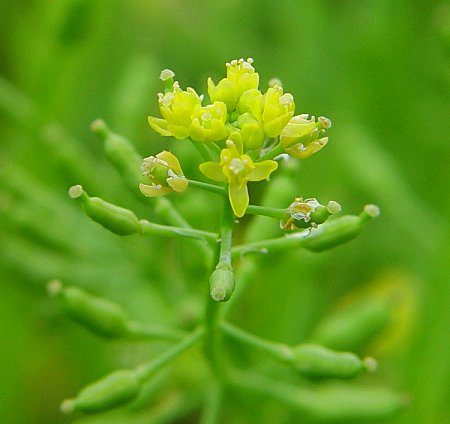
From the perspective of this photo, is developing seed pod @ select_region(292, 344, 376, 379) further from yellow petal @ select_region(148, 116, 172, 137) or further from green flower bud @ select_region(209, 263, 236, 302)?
yellow petal @ select_region(148, 116, 172, 137)

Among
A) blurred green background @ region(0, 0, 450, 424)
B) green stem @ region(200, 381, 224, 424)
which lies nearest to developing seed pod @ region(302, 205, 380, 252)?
blurred green background @ region(0, 0, 450, 424)

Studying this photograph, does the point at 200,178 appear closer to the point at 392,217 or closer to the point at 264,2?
the point at 392,217

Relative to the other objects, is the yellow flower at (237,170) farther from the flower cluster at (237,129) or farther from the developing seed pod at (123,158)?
the developing seed pod at (123,158)

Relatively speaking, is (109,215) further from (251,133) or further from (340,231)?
(340,231)

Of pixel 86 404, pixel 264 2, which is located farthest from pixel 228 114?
pixel 264 2

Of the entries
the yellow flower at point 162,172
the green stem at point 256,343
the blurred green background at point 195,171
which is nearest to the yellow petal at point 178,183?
the yellow flower at point 162,172

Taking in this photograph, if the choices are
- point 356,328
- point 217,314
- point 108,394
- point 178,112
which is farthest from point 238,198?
point 356,328
